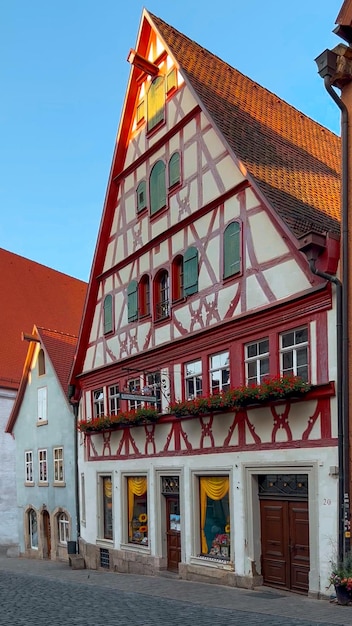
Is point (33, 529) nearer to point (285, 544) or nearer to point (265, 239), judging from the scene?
point (285, 544)

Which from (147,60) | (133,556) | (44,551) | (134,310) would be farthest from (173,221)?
(44,551)

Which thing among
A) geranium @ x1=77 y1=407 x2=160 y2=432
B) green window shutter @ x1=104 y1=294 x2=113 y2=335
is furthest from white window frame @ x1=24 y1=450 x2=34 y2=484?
green window shutter @ x1=104 y1=294 x2=113 y2=335

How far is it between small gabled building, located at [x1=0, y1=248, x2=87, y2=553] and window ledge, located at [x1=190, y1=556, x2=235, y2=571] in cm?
1434

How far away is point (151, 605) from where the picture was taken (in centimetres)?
1242

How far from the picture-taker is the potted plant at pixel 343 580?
1155 cm

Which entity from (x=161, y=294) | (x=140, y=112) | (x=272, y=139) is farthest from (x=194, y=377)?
(x=140, y=112)

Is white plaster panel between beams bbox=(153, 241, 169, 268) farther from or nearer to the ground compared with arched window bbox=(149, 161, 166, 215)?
nearer to the ground

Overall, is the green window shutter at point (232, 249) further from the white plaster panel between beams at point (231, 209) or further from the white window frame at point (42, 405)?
the white window frame at point (42, 405)

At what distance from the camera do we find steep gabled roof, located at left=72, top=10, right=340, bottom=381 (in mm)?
14719

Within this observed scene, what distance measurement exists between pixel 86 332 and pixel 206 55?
850 cm

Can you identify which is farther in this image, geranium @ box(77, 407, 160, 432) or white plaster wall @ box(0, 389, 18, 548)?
white plaster wall @ box(0, 389, 18, 548)

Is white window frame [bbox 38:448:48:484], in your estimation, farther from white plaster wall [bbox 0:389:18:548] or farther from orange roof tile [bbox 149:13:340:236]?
orange roof tile [bbox 149:13:340:236]

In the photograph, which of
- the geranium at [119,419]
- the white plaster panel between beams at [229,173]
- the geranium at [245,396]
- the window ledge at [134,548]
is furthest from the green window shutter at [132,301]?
the window ledge at [134,548]

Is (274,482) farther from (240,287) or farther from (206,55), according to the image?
(206,55)
